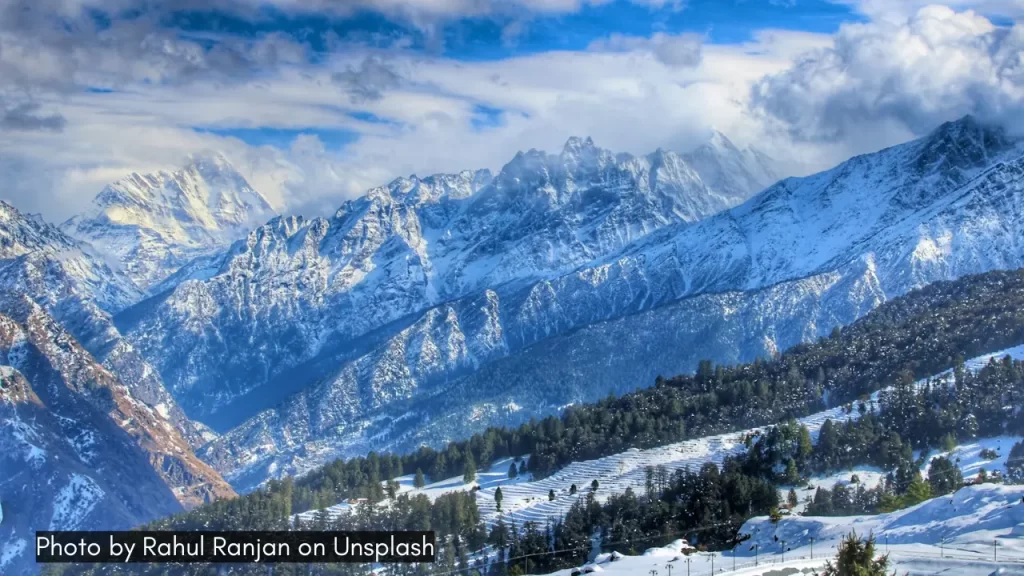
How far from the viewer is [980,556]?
6309 inches

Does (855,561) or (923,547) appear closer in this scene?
(855,561)

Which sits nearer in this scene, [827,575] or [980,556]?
[827,575]

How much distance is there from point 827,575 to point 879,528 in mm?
58131

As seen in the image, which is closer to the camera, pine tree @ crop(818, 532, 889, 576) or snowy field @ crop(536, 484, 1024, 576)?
pine tree @ crop(818, 532, 889, 576)

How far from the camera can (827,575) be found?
462ft

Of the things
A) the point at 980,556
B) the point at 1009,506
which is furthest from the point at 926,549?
the point at 1009,506

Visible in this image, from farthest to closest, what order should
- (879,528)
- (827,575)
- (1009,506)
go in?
1. (879,528)
2. (1009,506)
3. (827,575)

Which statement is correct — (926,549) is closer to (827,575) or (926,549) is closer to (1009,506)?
(1009,506)

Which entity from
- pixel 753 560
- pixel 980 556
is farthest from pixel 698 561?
pixel 980 556

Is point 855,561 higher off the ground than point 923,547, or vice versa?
point 855,561

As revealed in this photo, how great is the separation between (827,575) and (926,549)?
3435 cm

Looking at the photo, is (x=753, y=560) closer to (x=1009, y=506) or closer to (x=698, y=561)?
(x=698, y=561)

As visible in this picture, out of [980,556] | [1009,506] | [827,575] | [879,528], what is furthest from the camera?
[879,528]

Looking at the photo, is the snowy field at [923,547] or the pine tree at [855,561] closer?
the pine tree at [855,561]
